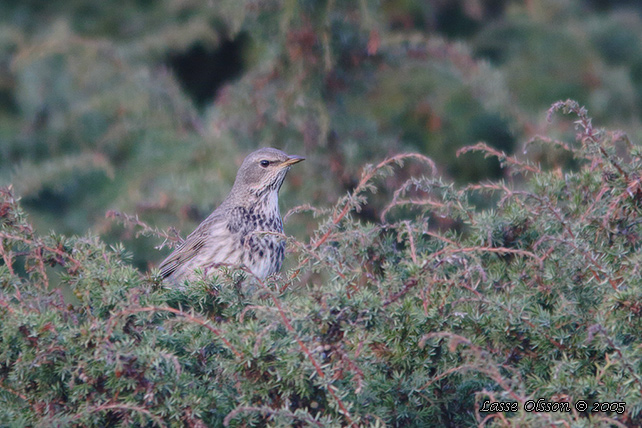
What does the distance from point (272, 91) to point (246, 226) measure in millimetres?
1320

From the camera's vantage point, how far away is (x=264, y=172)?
17.8ft

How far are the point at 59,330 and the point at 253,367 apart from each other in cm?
61

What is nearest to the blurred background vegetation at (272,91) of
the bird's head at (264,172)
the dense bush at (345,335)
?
the bird's head at (264,172)

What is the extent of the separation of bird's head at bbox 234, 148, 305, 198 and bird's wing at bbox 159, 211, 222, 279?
0.31 metres

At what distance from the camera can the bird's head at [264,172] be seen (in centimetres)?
540

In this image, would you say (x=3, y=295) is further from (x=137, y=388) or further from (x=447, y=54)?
(x=447, y=54)

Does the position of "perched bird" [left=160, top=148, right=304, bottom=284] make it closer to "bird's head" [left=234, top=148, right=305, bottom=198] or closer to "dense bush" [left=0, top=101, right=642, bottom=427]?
"bird's head" [left=234, top=148, right=305, bottom=198]

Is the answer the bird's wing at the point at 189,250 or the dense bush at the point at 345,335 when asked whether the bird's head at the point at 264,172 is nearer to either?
the bird's wing at the point at 189,250

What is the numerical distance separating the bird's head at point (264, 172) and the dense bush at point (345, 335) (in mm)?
2311

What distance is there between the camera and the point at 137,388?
235cm

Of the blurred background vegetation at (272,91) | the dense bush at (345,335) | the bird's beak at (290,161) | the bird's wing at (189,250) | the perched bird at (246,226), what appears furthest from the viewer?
the blurred background vegetation at (272,91)

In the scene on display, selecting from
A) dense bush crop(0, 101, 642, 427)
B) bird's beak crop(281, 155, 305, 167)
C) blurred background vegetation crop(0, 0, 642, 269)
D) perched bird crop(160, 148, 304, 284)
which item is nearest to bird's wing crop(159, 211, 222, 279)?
perched bird crop(160, 148, 304, 284)

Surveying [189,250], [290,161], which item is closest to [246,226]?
[189,250]

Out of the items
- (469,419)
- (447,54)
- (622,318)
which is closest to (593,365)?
(622,318)
